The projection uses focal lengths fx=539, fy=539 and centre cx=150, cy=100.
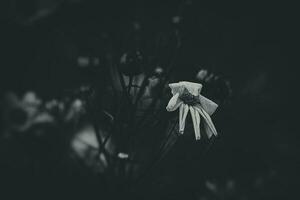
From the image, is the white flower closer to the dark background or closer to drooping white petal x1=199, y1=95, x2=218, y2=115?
drooping white petal x1=199, y1=95, x2=218, y2=115

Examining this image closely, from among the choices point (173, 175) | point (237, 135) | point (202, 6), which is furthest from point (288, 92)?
point (173, 175)

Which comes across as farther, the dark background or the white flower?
the dark background

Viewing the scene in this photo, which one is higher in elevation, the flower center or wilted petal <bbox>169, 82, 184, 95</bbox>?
wilted petal <bbox>169, 82, 184, 95</bbox>

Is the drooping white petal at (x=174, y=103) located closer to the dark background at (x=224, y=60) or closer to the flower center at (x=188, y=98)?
the flower center at (x=188, y=98)

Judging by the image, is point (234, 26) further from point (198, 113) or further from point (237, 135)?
point (198, 113)

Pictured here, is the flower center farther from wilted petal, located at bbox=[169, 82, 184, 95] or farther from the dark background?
the dark background

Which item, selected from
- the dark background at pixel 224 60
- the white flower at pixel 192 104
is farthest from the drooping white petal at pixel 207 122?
the dark background at pixel 224 60

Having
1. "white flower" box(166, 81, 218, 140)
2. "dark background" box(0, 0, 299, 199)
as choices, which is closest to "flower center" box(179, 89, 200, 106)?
"white flower" box(166, 81, 218, 140)
